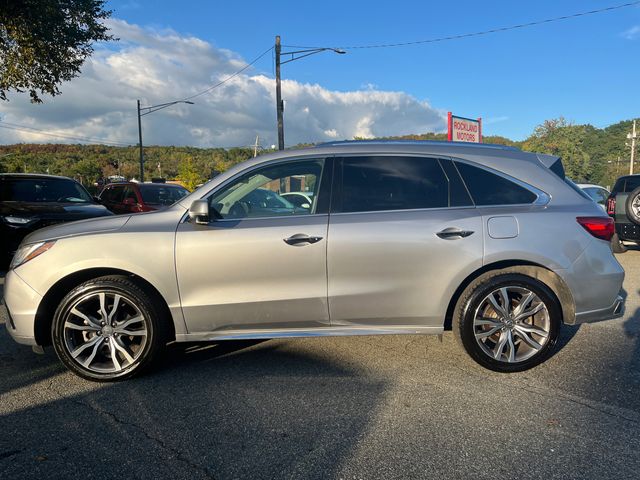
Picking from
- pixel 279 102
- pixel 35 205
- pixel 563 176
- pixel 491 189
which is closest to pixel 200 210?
pixel 491 189

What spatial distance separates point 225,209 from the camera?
3553 mm

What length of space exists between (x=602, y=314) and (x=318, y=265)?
232 centimetres

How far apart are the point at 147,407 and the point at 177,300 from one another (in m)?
0.78

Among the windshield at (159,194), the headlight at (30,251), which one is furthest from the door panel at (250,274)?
the windshield at (159,194)

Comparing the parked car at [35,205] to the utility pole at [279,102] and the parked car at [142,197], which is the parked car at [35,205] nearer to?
the parked car at [142,197]

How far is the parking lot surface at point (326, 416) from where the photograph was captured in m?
2.38

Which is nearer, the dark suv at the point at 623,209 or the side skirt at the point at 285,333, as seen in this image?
the side skirt at the point at 285,333

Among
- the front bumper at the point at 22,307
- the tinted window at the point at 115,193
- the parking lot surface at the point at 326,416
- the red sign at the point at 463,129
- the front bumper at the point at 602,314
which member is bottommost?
the parking lot surface at the point at 326,416

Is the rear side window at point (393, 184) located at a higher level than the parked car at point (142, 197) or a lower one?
lower

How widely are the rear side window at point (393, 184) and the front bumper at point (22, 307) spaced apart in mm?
2474

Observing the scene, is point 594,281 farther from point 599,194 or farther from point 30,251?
point 599,194

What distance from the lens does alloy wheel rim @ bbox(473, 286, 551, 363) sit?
11.5ft

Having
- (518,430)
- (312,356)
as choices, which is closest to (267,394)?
(312,356)

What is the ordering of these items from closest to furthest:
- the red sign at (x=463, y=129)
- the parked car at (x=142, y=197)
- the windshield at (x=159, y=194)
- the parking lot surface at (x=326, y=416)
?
the parking lot surface at (x=326, y=416) < the parked car at (x=142, y=197) < the windshield at (x=159, y=194) < the red sign at (x=463, y=129)
